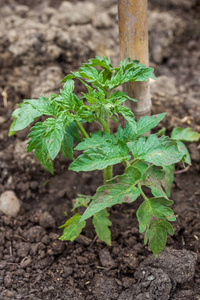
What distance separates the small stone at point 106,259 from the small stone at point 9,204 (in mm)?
740

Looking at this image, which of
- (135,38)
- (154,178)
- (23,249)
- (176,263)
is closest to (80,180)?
(23,249)

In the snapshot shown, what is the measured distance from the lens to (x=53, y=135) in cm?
196

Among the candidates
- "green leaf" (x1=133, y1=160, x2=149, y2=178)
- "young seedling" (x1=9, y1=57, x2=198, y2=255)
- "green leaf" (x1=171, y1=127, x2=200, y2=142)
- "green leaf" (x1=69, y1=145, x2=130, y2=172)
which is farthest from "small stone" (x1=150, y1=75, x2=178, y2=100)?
"green leaf" (x1=69, y1=145, x2=130, y2=172)

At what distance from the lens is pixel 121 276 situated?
7.50ft

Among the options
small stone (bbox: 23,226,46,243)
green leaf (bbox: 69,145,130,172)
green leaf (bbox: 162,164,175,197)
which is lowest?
small stone (bbox: 23,226,46,243)

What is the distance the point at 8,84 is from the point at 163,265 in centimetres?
229

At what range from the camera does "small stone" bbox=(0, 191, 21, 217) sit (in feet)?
8.75

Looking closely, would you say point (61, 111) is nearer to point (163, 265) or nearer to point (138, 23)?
point (138, 23)

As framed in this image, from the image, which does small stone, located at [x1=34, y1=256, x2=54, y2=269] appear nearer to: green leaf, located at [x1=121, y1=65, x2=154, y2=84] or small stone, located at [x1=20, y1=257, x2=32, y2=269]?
small stone, located at [x1=20, y1=257, x2=32, y2=269]

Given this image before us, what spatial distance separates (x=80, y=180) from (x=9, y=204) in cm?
59

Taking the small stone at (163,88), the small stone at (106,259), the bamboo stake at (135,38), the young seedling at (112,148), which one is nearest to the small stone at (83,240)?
the small stone at (106,259)

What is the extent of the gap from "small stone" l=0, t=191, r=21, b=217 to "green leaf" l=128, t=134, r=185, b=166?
3.69 ft

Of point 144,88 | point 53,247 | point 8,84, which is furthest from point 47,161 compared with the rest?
point 8,84

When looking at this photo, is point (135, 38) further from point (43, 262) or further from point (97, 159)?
point (43, 262)
